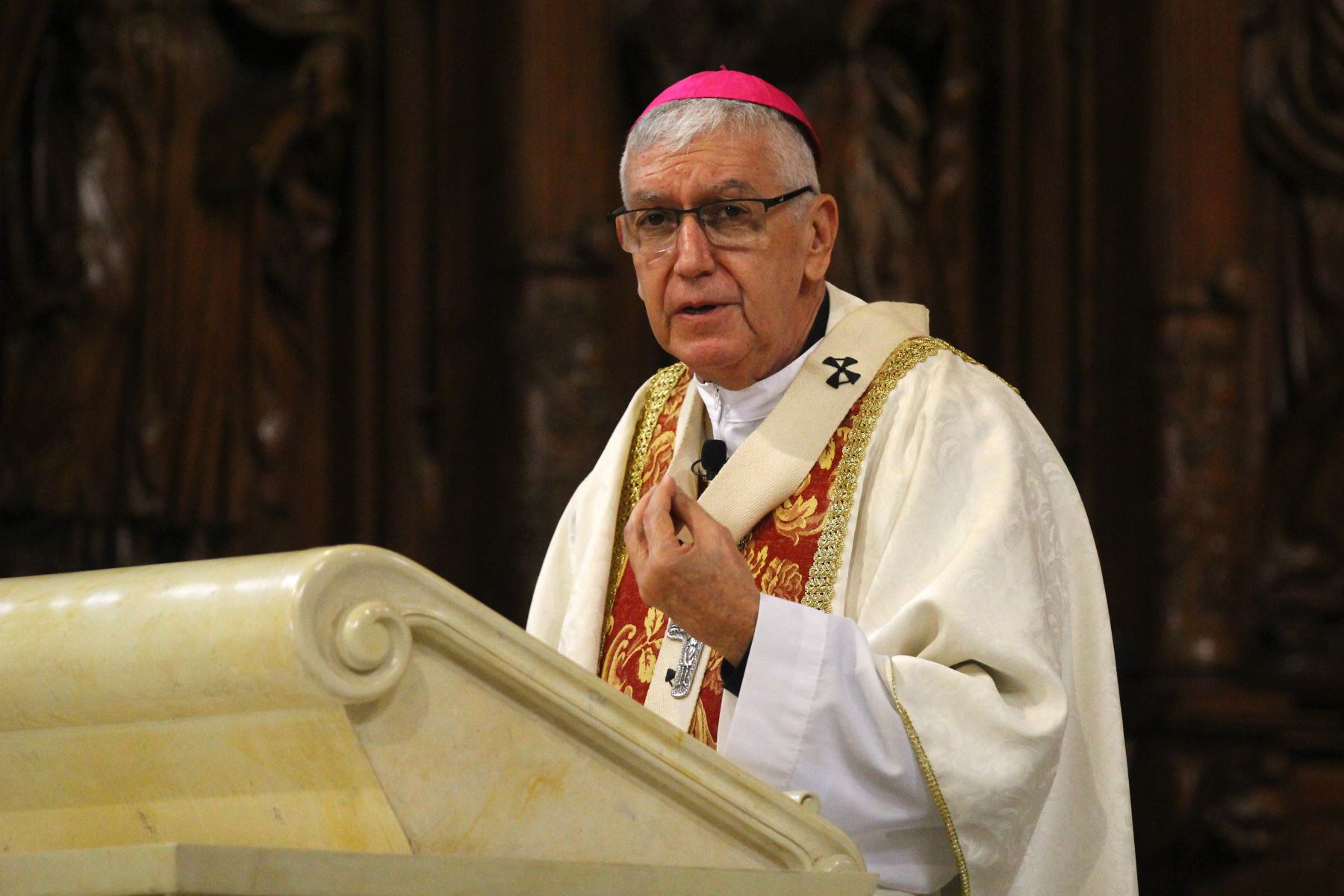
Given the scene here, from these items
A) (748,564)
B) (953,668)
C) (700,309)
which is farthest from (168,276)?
(953,668)

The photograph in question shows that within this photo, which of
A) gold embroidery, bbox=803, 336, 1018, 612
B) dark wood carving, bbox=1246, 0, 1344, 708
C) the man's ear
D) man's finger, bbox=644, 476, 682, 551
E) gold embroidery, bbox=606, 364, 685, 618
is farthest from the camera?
dark wood carving, bbox=1246, 0, 1344, 708

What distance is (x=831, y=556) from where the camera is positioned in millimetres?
2832

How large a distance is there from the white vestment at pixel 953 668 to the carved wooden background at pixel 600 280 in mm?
2319

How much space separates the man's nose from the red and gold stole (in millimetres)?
345

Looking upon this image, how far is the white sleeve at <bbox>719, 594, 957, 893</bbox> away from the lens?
2.40 m

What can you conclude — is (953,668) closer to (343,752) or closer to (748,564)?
(748,564)

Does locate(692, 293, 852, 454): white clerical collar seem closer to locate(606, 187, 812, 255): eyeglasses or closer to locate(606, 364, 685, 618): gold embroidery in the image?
locate(606, 364, 685, 618): gold embroidery

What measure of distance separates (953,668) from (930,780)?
196 millimetres

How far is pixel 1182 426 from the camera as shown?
529cm

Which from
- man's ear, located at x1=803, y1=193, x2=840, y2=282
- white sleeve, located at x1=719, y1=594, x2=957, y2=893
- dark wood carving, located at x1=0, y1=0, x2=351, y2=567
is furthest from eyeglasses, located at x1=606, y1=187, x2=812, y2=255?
dark wood carving, located at x1=0, y1=0, x2=351, y2=567

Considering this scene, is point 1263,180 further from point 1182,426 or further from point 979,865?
point 979,865

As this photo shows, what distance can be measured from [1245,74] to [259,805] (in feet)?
14.9

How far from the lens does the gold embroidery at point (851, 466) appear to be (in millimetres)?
2816

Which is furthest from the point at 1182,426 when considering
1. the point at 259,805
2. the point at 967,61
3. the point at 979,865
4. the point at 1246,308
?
the point at 259,805
